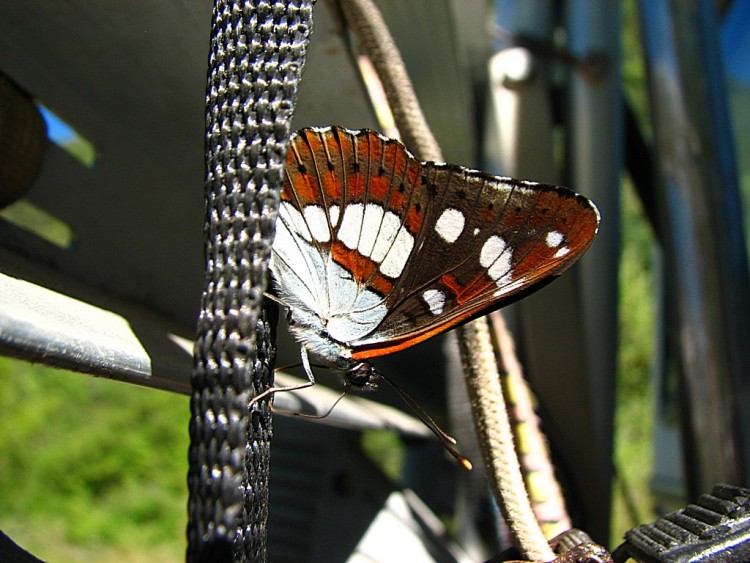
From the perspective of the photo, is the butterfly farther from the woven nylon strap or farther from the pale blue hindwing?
the woven nylon strap

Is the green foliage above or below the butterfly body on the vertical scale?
below

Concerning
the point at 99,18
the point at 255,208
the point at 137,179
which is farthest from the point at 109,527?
the point at 255,208

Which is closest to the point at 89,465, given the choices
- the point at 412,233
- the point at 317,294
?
the point at 317,294

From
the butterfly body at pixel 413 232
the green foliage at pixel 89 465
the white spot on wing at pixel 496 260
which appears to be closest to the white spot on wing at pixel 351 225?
the butterfly body at pixel 413 232

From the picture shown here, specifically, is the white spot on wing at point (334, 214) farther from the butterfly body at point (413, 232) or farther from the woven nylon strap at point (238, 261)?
the woven nylon strap at point (238, 261)

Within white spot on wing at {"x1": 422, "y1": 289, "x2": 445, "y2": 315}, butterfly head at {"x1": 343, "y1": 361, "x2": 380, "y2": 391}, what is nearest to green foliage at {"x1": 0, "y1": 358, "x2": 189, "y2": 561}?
butterfly head at {"x1": 343, "y1": 361, "x2": 380, "y2": 391}

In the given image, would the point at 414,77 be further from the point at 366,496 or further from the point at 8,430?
the point at 8,430

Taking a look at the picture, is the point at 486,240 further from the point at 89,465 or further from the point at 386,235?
the point at 89,465
